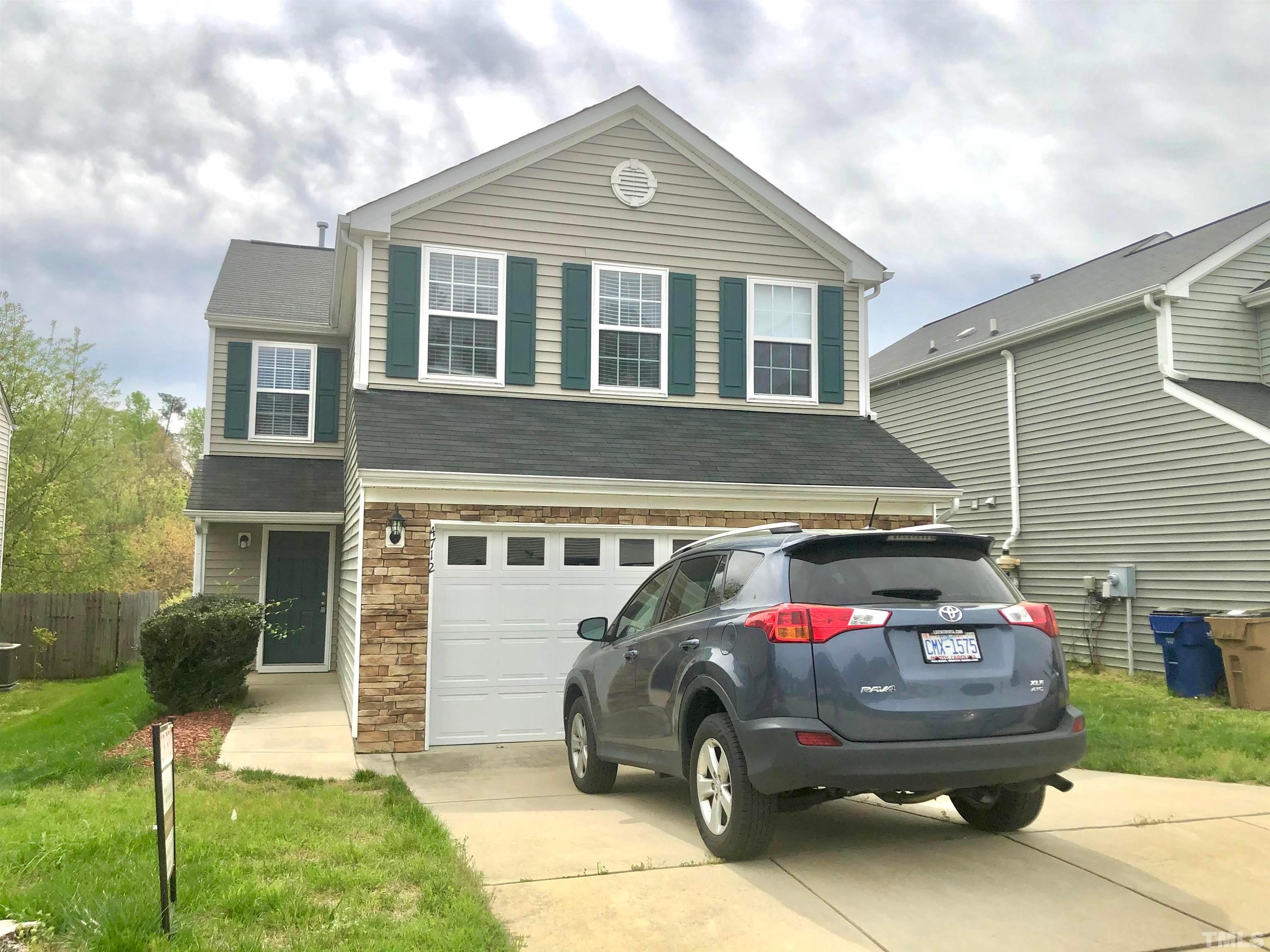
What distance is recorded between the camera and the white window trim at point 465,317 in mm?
11352

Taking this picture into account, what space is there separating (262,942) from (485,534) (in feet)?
19.2

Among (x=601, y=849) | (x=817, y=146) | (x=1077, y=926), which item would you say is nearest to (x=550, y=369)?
(x=817, y=146)

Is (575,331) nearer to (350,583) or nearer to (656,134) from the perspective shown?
(656,134)

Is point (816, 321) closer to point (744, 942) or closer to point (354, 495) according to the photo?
point (354, 495)

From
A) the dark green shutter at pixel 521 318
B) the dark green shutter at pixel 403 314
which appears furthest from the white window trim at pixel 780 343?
the dark green shutter at pixel 403 314

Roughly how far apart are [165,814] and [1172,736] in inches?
332

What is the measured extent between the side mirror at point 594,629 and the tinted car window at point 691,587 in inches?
37.4

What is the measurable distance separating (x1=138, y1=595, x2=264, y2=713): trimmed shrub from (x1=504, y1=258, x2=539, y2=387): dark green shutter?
413 cm

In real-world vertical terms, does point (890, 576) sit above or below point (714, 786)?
above

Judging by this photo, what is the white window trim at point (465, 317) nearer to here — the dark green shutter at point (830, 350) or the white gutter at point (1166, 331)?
the dark green shutter at point (830, 350)

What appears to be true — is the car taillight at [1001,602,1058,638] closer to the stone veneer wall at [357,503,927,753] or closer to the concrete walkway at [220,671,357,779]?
the stone veneer wall at [357,503,927,753]

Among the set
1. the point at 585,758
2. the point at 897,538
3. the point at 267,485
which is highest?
the point at 267,485

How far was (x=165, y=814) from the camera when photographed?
12.5 ft

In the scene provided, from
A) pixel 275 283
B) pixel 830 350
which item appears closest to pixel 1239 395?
pixel 830 350
